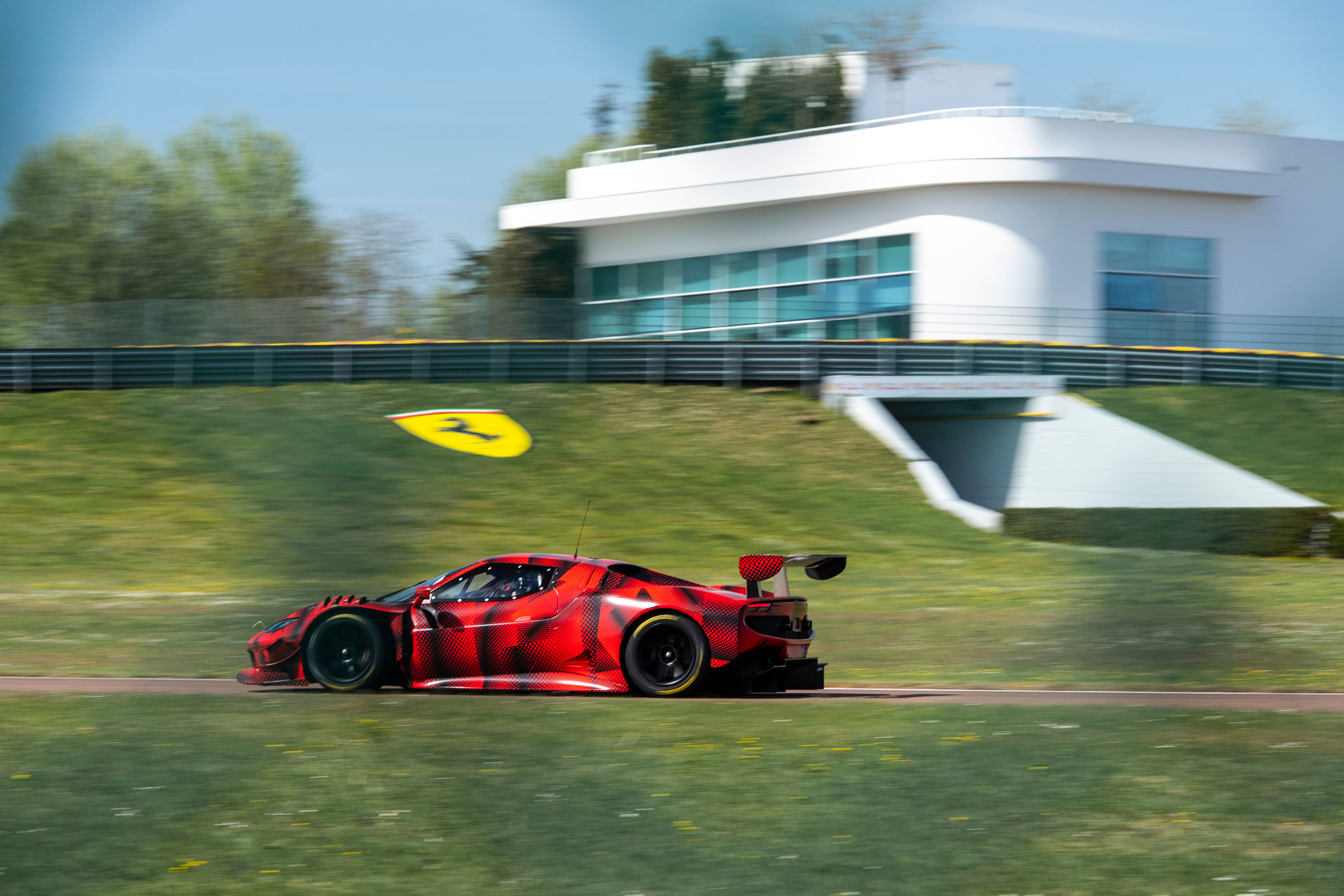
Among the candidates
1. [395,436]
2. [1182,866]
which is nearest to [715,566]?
[1182,866]

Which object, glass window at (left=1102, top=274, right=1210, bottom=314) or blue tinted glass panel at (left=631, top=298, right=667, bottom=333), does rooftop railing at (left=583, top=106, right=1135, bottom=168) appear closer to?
blue tinted glass panel at (left=631, top=298, right=667, bottom=333)

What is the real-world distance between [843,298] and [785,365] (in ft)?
16.9

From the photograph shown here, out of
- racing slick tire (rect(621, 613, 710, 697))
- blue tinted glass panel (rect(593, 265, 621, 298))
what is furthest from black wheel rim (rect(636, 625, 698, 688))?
blue tinted glass panel (rect(593, 265, 621, 298))

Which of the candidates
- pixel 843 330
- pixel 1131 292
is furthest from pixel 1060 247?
pixel 843 330

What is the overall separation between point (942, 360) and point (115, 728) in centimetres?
2499

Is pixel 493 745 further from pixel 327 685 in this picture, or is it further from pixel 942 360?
pixel 942 360

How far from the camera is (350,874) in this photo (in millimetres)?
4051

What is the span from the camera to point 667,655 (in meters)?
9.30

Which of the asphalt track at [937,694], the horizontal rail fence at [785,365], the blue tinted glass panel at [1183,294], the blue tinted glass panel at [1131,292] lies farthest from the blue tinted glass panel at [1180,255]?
the asphalt track at [937,694]

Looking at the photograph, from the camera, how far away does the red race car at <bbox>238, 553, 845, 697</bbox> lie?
9016mm

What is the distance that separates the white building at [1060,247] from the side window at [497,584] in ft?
69.8

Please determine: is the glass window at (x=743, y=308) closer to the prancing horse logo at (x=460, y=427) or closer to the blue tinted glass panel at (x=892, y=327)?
the blue tinted glass panel at (x=892, y=327)

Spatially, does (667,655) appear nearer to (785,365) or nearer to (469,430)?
(469,430)

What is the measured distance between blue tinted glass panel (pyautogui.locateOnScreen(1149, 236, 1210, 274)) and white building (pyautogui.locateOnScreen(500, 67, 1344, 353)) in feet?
0.15
